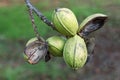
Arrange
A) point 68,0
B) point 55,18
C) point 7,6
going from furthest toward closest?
1. point 7,6
2. point 68,0
3. point 55,18

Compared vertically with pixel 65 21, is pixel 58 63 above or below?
below

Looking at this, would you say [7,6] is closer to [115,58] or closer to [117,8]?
[117,8]

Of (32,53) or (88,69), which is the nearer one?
(32,53)

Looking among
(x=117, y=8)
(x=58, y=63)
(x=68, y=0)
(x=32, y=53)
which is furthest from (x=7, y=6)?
(x=32, y=53)

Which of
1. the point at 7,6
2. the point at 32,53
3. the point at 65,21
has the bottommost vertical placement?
the point at 7,6

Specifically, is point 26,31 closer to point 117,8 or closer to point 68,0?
point 68,0

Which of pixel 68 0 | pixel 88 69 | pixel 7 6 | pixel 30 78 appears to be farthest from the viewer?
pixel 7 6
